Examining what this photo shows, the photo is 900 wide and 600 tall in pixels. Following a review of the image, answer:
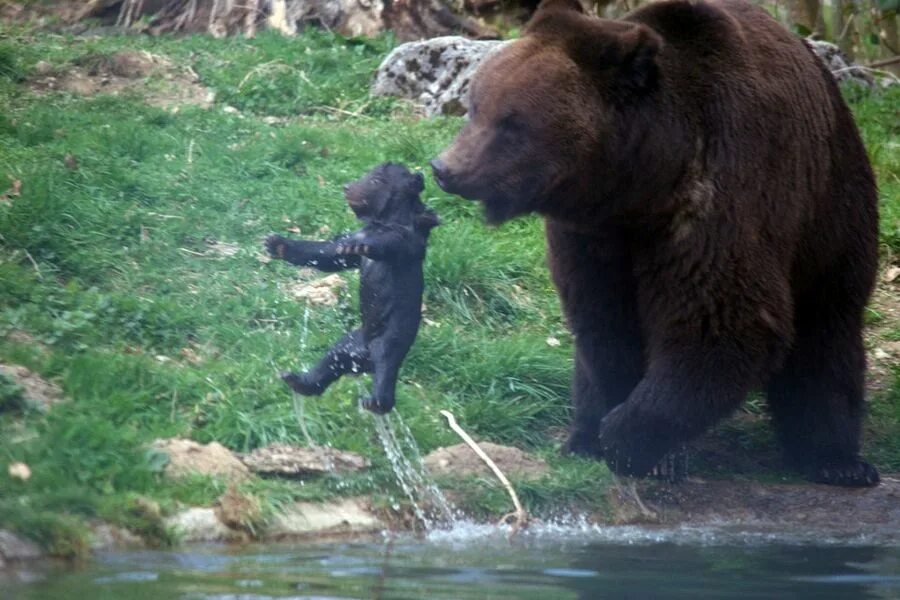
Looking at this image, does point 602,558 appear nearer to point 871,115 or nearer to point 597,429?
point 597,429

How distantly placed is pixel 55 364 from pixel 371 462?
1369mm

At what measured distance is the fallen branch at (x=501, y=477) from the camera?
546 cm

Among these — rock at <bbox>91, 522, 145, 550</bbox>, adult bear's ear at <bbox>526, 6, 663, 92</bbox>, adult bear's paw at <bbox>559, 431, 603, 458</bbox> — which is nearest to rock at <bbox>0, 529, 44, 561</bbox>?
rock at <bbox>91, 522, 145, 550</bbox>

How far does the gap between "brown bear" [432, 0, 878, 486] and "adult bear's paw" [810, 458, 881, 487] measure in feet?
2.97

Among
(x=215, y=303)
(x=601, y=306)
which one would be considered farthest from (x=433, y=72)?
(x=601, y=306)

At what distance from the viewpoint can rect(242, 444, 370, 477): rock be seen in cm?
545

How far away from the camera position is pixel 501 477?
5.63 m

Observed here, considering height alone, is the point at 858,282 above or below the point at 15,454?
above

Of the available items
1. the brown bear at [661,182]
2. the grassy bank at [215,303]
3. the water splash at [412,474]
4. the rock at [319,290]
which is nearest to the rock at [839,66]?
the grassy bank at [215,303]

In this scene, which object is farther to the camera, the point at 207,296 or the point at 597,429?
the point at 207,296

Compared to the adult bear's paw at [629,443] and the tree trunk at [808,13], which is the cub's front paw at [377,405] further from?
the tree trunk at [808,13]

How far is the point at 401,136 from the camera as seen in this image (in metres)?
8.88

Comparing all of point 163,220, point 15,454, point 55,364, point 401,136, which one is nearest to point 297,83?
point 401,136

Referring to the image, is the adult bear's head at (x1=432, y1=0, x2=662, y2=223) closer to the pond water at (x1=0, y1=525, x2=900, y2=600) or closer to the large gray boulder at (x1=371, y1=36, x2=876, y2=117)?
the pond water at (x1=0, y1=525, x2=900, y2=600)
